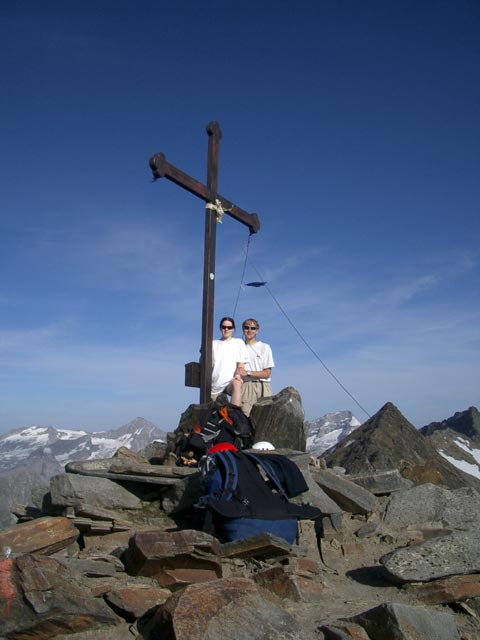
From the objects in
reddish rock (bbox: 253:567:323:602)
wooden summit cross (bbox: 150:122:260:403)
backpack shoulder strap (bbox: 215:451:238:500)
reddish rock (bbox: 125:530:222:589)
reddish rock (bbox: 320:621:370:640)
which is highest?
wooden summit cross (bbox: 150:122:260:403)

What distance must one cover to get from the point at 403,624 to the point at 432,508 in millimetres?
4304

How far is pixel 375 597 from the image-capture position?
18.0 feet

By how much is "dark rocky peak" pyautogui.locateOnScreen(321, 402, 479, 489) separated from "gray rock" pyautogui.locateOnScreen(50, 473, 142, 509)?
20.0 feet

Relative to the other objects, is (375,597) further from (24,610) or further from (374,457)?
(374,457)

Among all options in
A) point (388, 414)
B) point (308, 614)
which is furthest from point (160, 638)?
point (388, 414)

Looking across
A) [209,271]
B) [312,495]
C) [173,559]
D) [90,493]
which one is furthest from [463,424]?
[173,559]

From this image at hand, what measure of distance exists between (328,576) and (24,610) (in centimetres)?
339

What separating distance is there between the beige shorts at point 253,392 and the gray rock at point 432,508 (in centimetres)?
289

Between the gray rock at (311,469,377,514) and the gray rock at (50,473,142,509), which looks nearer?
the gray rock at (50,473,142,509)

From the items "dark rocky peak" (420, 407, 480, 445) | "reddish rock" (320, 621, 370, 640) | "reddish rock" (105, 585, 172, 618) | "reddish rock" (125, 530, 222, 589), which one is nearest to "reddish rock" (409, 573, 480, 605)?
"reddish rock" (320, 621, 370, 640)

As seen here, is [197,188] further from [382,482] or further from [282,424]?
[382,482]

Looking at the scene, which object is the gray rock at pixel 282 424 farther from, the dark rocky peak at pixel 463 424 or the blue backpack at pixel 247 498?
the dark rocky peak at pixel 463 424

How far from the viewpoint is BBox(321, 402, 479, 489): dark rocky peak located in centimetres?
1194

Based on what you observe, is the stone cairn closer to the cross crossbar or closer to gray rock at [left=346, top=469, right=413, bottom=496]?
gray rock at [left=346, top=469, right=413, bottom=496]
